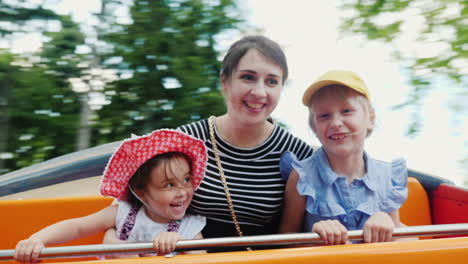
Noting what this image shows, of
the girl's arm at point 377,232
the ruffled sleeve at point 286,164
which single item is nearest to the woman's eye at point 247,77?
the ruffled sleeve at point 286,164

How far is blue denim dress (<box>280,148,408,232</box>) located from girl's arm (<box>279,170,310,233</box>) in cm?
3

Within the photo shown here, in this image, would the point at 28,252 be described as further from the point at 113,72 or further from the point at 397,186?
the point at 113,72

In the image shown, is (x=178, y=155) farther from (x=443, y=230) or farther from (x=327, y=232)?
(x=443, y=230)

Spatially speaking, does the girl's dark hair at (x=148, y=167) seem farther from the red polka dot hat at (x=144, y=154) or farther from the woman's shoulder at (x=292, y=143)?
the woman's shoulder at (x=292, y=143)

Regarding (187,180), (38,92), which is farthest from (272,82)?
(38,92)

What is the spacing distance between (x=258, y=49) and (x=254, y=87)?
17 centimetres

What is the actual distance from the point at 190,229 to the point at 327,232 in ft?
2.18

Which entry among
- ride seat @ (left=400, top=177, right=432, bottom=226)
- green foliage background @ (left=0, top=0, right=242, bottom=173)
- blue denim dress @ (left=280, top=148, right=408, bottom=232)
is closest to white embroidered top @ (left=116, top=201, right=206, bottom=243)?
blue denim dress @ (left=280, top=148, right=408, bottom=232)

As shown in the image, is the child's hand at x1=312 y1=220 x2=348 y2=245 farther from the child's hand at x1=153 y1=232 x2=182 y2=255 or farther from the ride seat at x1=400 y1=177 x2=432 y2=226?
the ride seat at x1=400 y1=177 x2=432 y2=226

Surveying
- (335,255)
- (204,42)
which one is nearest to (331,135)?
(335,255)

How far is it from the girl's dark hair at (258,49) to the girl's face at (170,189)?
46cm

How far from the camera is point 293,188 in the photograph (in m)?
1.78

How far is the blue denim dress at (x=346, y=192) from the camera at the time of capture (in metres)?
1.65

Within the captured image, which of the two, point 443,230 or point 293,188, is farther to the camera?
point 293,188
